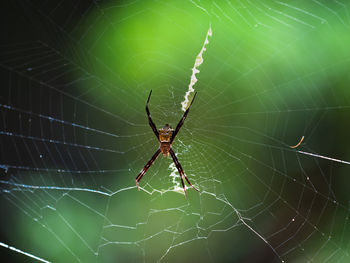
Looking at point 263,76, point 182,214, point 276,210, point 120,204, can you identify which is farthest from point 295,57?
point 120,204

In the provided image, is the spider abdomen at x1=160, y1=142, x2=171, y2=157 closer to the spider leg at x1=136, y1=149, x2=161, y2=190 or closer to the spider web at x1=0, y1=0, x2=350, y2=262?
the spider leg at x1=136, y1=149, x2=161, y2=190

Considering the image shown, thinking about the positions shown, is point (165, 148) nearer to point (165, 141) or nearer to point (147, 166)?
point (165, 141)

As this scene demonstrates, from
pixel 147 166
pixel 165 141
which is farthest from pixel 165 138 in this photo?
pixel 147 166

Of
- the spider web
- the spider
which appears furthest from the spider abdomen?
the spider web

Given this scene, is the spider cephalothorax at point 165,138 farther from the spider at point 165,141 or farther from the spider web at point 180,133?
the spider web at point 180,133

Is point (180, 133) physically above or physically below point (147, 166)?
above

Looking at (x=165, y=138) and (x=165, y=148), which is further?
(x=165, y=148)

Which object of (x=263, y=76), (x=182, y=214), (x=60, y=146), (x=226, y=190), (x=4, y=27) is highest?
(x=4, y=27)

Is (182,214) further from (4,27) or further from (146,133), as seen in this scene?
(4,27)

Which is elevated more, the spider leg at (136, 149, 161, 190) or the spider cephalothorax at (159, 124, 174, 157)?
the spider cephalothorax at (159, 124, 174, 157)
